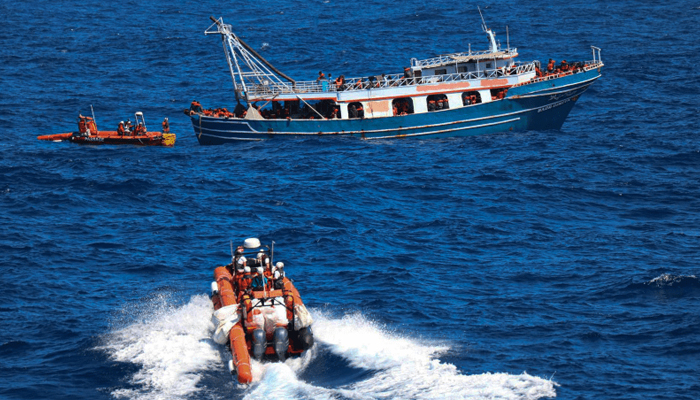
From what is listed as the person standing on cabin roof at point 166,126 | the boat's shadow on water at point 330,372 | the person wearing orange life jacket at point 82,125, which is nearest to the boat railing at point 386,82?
the person standing on cabin roof at point 166,126

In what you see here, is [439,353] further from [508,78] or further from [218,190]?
[508,78]

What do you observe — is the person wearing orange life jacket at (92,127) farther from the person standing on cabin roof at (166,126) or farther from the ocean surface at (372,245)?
the person standing on cabin roof at (166,126)

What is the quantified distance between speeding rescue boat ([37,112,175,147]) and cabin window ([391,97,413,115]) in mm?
16730

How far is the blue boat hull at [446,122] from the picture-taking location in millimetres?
65875

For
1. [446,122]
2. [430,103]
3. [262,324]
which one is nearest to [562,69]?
[446,122]

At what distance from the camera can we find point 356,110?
220ft

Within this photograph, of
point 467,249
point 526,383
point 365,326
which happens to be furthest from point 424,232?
point 526,383

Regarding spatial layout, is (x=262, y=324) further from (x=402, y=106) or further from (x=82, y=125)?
(x=82, y=125)

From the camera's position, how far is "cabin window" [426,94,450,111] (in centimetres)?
6644

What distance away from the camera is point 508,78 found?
6588cm

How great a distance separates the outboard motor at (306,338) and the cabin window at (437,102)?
3576cm

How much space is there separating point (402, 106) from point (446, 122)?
11.7ft

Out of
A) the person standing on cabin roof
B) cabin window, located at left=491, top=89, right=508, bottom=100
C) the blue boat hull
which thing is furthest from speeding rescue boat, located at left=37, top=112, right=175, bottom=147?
cabin window, located at left=491, top=89, right=508, bottom=100

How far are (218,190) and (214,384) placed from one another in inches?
1011
